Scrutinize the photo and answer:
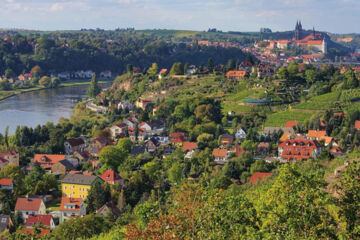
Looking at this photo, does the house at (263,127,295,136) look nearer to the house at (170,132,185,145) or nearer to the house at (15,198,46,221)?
the house at (170,132,185,145)

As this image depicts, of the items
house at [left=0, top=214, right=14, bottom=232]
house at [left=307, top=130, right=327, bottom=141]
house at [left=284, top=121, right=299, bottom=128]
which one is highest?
house at [left=284, top=121, right=299, bottom=128]

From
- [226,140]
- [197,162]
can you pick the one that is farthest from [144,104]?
[197,162]

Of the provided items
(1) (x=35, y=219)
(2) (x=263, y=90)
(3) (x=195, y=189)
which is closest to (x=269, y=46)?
(2) (x=263, y=90)

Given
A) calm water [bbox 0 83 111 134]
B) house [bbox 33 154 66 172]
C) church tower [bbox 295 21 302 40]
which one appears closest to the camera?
house [bbox 33 154 66 172]

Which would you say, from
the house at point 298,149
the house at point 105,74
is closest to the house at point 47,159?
the house at point 298,149

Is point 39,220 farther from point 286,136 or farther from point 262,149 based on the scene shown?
point 286,136

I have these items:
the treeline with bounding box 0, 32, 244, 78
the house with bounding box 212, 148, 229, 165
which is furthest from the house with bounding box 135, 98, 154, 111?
the treeline with bounding box 0, 32, 244, 78

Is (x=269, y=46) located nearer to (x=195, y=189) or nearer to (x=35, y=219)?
(x=35, y=219)
